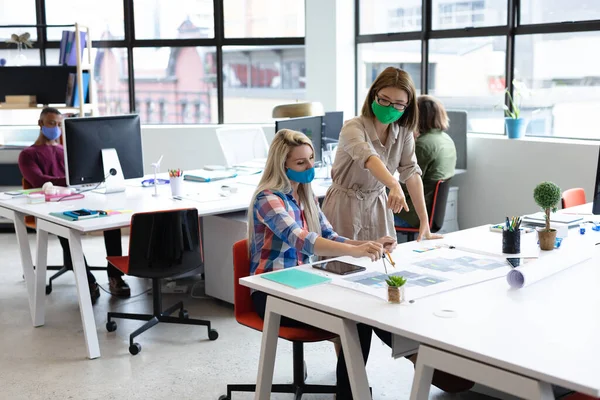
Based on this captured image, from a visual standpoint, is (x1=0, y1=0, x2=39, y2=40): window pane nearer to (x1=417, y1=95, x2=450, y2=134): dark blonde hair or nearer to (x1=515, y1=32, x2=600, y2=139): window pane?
(x1=417, y1=95, x2=450, y2=134): dark blonde hair

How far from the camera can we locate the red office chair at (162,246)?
367 cm

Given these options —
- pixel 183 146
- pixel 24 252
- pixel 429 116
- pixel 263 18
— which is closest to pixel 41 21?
pixel 183 146

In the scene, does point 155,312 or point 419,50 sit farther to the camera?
point 419,50

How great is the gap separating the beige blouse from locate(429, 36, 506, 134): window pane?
275cm

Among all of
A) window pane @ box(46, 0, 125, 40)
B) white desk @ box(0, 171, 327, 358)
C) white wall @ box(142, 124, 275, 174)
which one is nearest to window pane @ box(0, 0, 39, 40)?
window pane @ box(46, 0, 125, 40)

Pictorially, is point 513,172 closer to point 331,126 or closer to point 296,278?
point 331,126

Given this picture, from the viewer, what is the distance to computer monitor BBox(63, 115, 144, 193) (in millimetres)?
4285

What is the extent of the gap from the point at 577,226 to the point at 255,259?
4.97 ft

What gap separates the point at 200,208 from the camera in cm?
402

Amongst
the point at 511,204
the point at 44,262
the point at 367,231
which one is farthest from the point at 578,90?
the point at 44,262

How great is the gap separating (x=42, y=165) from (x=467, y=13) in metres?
3.44

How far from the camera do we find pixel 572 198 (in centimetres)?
408

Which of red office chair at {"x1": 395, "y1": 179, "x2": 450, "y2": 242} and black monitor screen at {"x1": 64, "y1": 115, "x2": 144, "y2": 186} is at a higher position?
black monitor screen at {"x1": 64, "y1": 115, "x2": 144, "y2": 186}

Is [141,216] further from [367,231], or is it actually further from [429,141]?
[429,141]
